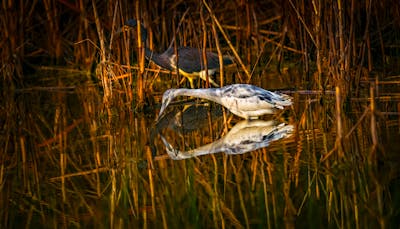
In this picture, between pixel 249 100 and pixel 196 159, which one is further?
pixel 249 100

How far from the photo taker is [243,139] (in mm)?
5727

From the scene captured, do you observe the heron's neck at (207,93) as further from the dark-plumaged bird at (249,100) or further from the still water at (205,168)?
the still water at (205,168)

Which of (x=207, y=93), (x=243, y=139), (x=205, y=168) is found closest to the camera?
(x=205, y=168)

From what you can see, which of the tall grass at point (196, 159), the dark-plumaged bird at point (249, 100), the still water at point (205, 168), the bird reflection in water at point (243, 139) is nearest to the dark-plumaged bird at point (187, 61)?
the tall grass at point (196, 159)

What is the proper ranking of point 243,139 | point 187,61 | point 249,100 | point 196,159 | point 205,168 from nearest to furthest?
point 205,168 < point 196,159 < point 243,139 < point 249,100 < point 187,61

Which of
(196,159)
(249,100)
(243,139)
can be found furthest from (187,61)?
(196,159)

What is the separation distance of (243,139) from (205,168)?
787 millimetres

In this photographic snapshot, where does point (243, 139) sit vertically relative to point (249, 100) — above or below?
below

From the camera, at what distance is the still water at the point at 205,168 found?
4.04 m

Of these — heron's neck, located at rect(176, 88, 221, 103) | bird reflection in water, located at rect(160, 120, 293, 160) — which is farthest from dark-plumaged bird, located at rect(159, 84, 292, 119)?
bird reflection in water, located at rect(160, 120, 293, 160)

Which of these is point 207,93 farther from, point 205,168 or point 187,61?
point 205,168

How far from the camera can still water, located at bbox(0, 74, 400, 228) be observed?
404 cm

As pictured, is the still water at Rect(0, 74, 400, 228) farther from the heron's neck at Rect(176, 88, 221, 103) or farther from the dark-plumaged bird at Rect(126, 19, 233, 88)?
the dark-plumaged bird at Rect(126, 19, 233, 88)

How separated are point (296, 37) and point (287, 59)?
0.51 meters
